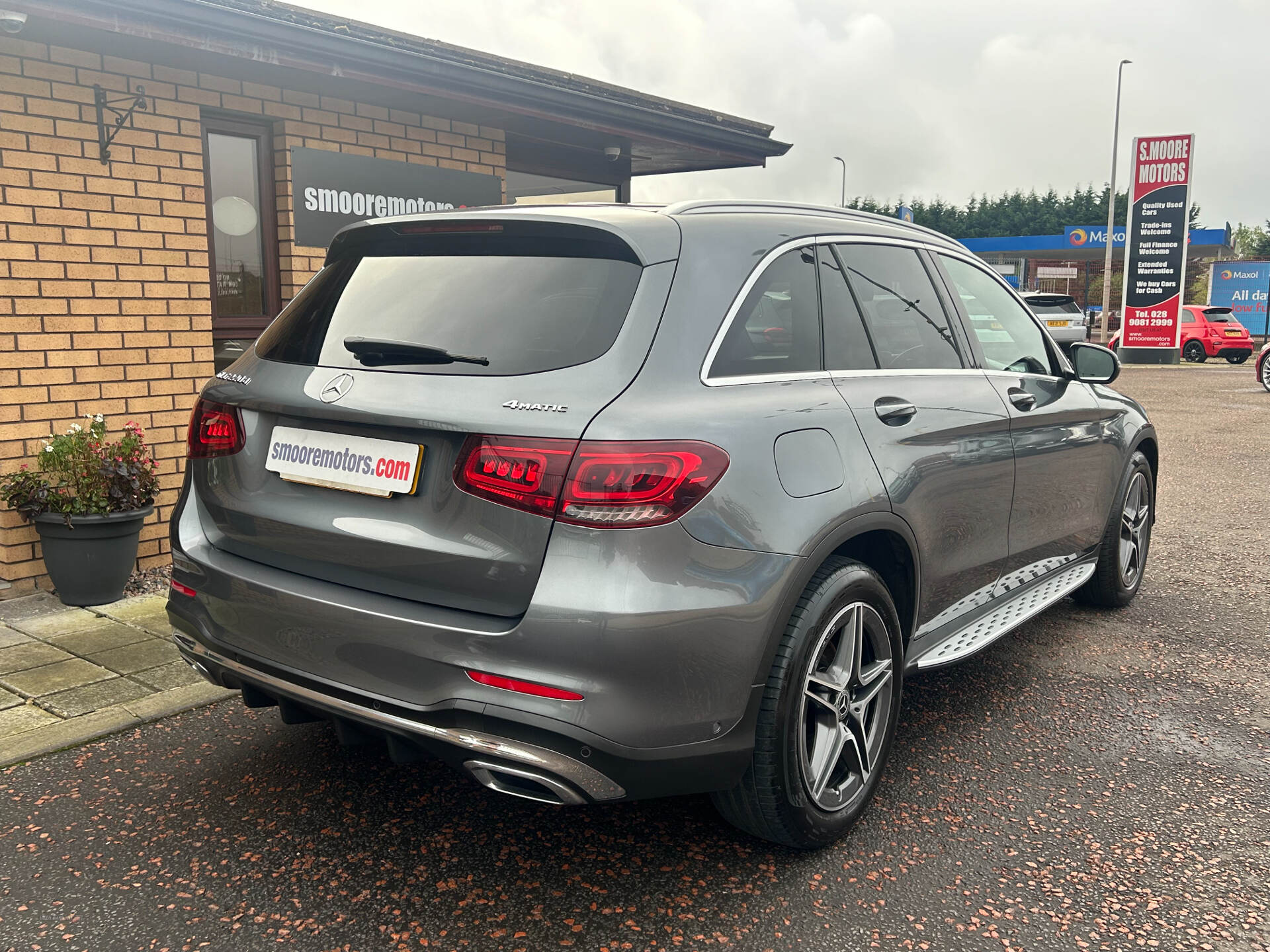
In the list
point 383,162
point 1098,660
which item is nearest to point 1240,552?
point 1098,660

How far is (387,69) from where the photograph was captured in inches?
248

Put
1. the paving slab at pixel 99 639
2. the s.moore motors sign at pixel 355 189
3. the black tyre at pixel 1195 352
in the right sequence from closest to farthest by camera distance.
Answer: the paving slab at pixel 99 639 → the s.moore motors sign at pixel 355 189 → the black tyre at pixel 1195 352

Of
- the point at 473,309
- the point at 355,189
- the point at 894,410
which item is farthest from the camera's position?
the point at 355,189

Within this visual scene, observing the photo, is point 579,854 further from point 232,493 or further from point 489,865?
point 232,493

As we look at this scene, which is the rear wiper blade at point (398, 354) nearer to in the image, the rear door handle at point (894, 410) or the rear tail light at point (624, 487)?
the rear tail light at point (624, 487)

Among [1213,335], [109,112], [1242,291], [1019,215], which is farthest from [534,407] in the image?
[1019,215]

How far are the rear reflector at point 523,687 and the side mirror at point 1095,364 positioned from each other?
3550 millimetres

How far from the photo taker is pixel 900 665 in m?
3.37

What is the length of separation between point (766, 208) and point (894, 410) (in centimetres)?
74

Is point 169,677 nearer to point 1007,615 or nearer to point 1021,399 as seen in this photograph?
point 1007,615

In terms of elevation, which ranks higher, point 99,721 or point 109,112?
point 109,112

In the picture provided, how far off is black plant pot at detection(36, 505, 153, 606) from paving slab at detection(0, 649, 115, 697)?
2.86 ft

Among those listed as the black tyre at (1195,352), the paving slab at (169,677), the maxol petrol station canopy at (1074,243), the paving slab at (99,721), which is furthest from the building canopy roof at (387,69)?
the maxol petrol station canopy at (1074,243)

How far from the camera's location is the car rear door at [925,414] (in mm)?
3316
